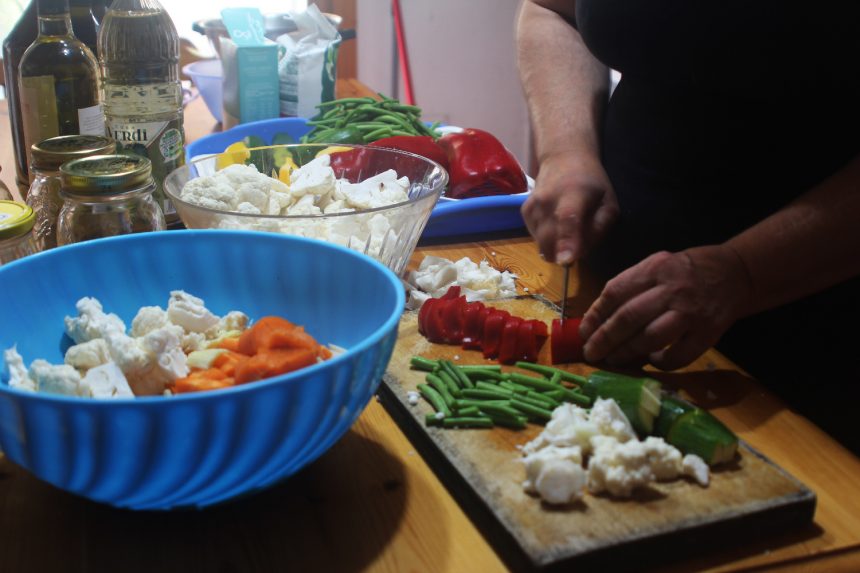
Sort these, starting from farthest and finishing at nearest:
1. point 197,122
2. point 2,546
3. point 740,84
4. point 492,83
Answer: point 492,83 < point 197,122 < point 740,84 < point 2,546

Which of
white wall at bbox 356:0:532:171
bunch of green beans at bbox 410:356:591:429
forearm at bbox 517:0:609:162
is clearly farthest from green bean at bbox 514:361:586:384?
white wall at bbox 356:0:532:171

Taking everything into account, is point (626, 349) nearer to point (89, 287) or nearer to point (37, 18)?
point (89, 287)

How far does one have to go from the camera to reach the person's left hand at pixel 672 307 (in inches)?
44.0

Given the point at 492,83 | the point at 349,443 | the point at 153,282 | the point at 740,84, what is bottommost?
the point at 492,83

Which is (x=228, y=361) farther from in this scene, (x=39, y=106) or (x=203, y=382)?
(x=39, y=106)

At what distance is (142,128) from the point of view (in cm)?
141

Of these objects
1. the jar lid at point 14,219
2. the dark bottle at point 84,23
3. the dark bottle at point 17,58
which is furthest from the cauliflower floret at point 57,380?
the dark bottle at point 84,23

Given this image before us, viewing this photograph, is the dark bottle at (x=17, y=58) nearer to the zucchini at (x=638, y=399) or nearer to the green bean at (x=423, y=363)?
the green bean at (x=423, y=363)

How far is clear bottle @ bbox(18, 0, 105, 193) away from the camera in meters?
1.41

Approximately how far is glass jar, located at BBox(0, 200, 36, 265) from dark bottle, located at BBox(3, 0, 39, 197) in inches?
20.9

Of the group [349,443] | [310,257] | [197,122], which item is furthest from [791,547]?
[197,122]

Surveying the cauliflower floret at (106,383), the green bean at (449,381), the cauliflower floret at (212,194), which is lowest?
the green bean at (449,381)

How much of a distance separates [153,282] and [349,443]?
0.30 m

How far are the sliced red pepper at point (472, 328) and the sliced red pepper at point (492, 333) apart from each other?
0.05 ft
